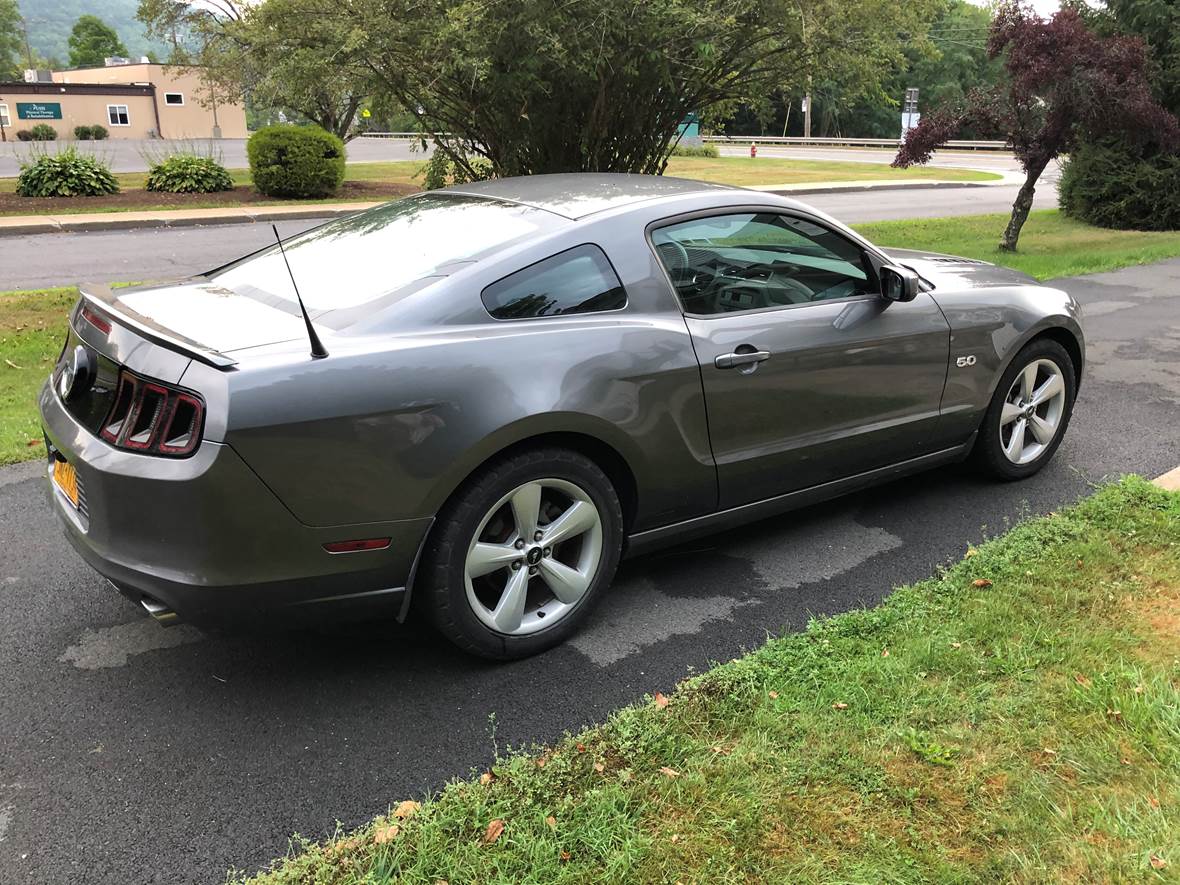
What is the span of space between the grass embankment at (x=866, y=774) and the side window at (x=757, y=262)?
130 centimetres

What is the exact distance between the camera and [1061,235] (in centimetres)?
1611

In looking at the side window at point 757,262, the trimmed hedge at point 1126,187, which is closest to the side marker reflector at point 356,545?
the side window at point 757,262

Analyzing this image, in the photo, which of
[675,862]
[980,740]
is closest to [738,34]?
[980,740]

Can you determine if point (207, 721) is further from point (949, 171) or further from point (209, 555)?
point (949, 171)

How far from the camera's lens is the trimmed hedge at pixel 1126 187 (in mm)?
16734

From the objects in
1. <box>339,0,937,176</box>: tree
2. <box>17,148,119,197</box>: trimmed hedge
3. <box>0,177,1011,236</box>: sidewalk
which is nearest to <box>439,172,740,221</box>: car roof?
<box>339,0,937,176</box>: tree

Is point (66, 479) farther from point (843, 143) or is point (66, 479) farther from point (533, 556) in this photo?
point (843, 143)

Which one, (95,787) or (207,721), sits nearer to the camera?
(95,787)

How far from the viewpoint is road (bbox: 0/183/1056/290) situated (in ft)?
39.1

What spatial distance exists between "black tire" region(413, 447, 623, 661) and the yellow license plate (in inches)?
43.1

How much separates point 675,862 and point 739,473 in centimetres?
167

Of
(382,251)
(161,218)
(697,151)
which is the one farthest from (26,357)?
(697,151)

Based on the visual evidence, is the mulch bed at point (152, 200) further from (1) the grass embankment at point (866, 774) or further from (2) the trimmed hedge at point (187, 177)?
(1) the grass embankment at point (866, 774)

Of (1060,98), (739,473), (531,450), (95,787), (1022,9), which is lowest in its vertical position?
(95,787)
